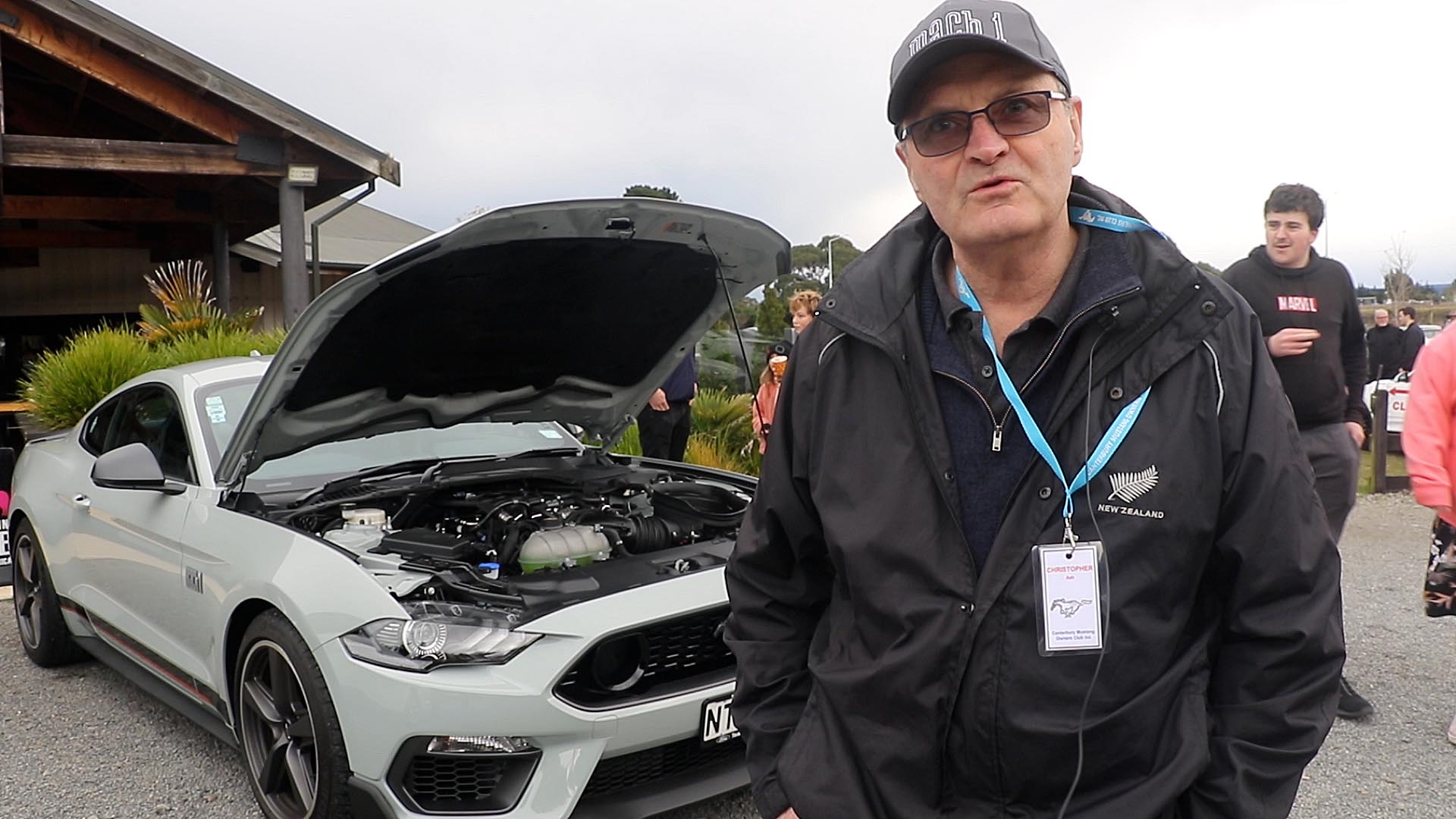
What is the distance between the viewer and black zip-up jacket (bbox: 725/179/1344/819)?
1441 millimetres

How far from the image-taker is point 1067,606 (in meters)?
1.43

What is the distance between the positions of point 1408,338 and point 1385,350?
333 millimetres

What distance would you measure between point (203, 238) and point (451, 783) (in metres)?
16.3

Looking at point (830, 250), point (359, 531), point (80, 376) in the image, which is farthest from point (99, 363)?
point (830, 250)

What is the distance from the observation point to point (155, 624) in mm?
3980

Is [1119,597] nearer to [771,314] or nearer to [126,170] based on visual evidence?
[126,170]

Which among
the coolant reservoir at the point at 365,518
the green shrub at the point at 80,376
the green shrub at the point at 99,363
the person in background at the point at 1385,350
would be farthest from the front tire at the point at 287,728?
the person in background at the point at 1385,350

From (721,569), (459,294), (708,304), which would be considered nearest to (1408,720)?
(721,569)

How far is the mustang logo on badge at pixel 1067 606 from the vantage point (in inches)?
56.2

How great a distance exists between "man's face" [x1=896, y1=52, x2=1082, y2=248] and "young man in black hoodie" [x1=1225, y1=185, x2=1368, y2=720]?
128 inches

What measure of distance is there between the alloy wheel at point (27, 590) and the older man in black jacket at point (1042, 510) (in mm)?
4917

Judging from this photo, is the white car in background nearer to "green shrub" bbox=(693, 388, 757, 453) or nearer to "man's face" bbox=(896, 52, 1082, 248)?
"man's face" bbox=(896, 52, 1082, 248)

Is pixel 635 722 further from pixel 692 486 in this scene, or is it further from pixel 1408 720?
pixel 1408 720

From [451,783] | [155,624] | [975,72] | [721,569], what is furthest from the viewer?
[155,624]
